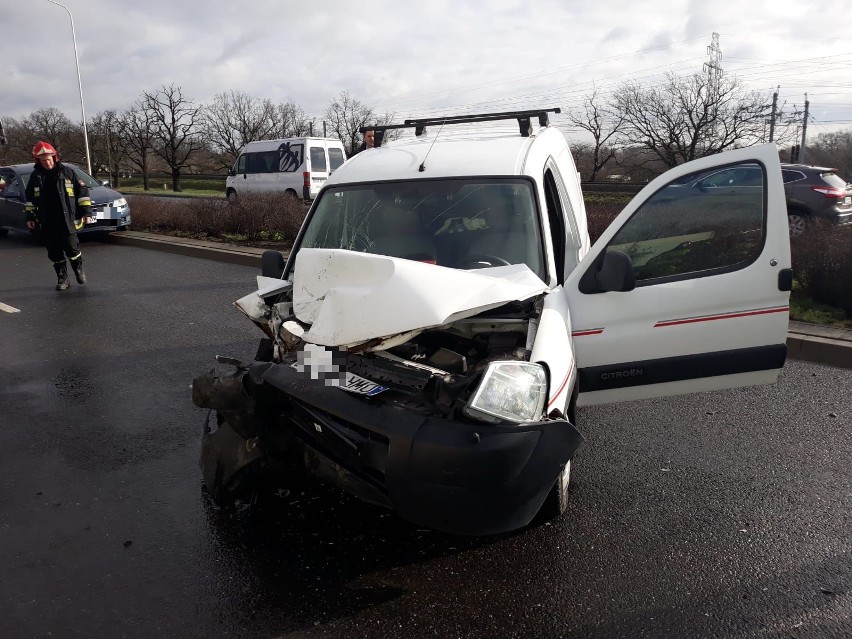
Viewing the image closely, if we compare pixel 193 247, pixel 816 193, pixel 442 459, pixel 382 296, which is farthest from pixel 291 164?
pixel 442 459

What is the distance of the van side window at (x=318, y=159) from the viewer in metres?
22.7

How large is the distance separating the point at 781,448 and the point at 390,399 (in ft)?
9.25

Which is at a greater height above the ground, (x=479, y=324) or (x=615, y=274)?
(x=615, y=274)

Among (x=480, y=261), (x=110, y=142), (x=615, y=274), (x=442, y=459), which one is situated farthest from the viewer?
(x=110, y=142)

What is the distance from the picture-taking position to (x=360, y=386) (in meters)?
2.94

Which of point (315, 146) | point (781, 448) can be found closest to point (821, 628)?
point (781, 448)

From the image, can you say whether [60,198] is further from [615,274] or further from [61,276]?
[615,274]

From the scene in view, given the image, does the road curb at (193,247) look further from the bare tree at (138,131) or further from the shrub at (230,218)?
the bare tree at (138,131)

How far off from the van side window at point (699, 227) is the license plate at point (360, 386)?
68.5 inches

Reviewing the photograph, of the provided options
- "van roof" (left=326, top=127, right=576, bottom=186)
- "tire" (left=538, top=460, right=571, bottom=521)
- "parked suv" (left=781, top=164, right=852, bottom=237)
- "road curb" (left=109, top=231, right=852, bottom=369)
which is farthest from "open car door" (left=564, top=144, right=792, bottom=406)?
"parked suv" (left=781, top=164, right=852, bottom=237)

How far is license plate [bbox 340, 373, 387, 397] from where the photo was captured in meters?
2.88

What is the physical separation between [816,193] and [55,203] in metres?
13.3

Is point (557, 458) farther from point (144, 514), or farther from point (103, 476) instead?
point (103, 476)

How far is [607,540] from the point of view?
10.8 feet
